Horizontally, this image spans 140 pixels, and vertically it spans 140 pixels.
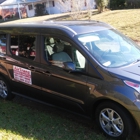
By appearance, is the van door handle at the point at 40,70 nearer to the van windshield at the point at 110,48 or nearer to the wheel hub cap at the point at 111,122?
the van windshield at the point at 110,48

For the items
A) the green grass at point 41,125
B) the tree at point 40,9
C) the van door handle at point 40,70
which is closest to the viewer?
the green grass at point 41,125

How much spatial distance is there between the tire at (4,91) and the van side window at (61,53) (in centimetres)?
153

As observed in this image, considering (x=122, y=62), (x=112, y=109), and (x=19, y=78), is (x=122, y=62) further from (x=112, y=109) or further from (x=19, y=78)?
(x=19, y=78)

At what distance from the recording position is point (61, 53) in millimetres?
4367

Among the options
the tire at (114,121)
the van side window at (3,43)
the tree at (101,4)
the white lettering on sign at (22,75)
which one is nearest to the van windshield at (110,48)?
the tire at (114,121)

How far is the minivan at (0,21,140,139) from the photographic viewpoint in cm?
362

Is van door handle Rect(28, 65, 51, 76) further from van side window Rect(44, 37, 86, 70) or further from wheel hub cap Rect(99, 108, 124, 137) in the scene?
wheel hub cap Rect(99, 108, 124, 137)

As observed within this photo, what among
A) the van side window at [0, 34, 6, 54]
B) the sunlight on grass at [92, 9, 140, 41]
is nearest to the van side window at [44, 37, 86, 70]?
the van side window at [0, 34, 6, 54]

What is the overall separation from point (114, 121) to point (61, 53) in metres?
1.48

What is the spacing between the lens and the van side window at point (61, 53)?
160 inches

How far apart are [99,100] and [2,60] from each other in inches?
100

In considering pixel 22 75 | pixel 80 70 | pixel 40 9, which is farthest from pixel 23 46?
pixel 40 9

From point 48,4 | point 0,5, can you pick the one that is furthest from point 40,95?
point 0,5

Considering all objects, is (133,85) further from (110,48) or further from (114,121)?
(110,48)
